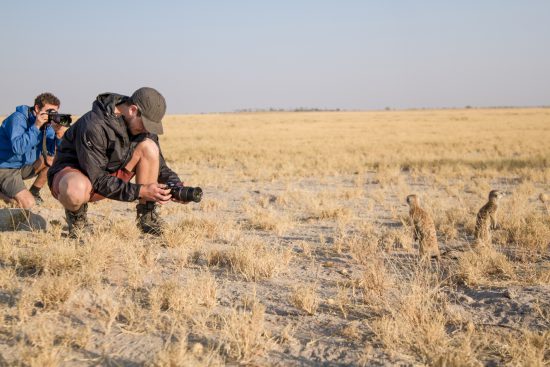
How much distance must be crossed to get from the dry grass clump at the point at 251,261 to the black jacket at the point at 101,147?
95 cm

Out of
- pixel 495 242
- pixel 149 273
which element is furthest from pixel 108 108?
pixel 495 242

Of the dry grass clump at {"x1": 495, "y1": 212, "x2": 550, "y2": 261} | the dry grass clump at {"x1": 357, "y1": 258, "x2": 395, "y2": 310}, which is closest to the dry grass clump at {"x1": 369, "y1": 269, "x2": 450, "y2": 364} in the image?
the dry grass clump at {"x1": 357, "y1": 258, "x2": 395, "y2": 310}

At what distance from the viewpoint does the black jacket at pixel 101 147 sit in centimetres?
436

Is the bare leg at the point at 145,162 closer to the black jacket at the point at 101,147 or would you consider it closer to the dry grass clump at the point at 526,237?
the black jacket at the point at 101,147

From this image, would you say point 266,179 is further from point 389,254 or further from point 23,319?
point 23,319

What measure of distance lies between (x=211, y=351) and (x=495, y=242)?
150 inches

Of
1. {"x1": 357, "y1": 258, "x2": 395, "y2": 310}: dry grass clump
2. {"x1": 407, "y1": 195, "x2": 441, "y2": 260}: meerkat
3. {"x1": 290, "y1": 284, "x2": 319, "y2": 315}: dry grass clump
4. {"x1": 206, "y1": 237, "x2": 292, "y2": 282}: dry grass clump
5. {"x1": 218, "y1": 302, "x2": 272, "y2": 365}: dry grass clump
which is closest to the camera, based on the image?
{"x1": 218, "y1": 302, "x2": 272, "y2": 365}: dry grass clump

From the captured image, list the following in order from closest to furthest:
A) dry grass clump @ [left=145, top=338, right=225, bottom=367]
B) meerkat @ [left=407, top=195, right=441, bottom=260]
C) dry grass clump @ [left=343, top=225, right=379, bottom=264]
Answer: dry grass clump @ [left=145, top=338, right=225, bottom=367], dry grass clump @ [left=343, top=225, right=379, bottom=264], meerkat @ [left=407, top=195, right=441, bottom=260]

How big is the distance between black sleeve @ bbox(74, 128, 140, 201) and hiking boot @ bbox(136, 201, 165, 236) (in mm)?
817

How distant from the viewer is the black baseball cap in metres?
4.37

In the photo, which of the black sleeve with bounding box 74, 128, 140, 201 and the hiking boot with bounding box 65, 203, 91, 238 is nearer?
the black sleeve with bounding box 74, 128, 140, 201

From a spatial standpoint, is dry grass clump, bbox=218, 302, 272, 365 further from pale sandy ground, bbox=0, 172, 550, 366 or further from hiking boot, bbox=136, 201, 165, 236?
hiking boot, bbox=136, 201, 165, 236

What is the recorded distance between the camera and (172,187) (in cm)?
448

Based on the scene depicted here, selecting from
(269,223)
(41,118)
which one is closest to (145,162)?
(269,223)
